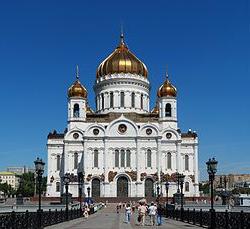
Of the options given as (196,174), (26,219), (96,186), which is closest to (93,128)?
(96,186)

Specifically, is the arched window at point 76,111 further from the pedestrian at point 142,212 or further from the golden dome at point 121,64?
the pedestrian at point 142,212

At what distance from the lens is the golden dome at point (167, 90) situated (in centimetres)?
7756

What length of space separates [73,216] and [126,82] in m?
45.5

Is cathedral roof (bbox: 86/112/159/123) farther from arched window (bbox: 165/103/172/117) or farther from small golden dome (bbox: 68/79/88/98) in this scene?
small golden dome (bbox: 68/79/88/98)

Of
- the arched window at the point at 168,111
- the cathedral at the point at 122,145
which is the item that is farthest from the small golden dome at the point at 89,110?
the arched window at the point at 168,111

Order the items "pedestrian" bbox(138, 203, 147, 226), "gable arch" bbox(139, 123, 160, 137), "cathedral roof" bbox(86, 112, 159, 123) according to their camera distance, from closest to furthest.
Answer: "pedestrian" bbox(138, 203, 147, 226), "gable arch" bbox(139, 123, 160, 137), "cathedral roof" bbox(86, 112, 159, 123)

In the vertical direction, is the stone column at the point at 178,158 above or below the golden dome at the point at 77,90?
→ below

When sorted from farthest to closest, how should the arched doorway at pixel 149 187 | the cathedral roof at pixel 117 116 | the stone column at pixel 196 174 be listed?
the cathedral roof at pixel 117 116 < the stone column at pixel 196 174 < the arched doorway at pixel 149 187

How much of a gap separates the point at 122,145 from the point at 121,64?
555 inches

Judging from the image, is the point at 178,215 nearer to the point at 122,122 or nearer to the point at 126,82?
the point at 122,122

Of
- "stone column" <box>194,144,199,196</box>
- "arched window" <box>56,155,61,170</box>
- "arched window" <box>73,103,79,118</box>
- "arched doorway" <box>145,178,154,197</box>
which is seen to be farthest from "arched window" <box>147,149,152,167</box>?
"arched window" <box>56,155,61,170</box>

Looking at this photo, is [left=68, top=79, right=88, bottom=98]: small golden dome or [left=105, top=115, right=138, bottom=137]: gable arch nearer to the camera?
[left=105, top=115, right=138, bottom=137]: gable arch

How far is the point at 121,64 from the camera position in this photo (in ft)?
Result: 266

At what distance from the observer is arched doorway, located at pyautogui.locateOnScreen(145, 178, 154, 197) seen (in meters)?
72.8
